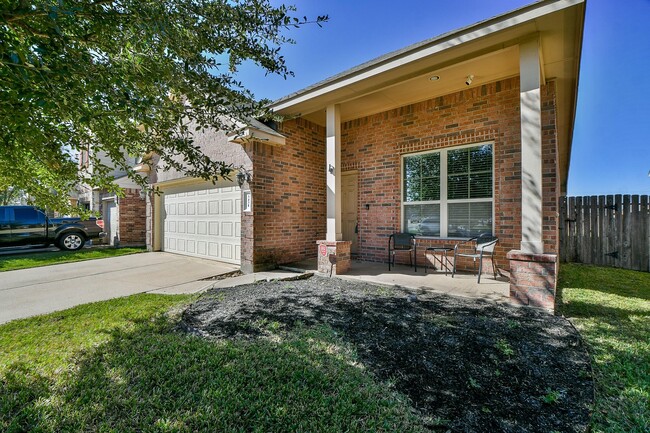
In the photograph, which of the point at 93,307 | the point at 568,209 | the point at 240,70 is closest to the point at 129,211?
the point at 93,307

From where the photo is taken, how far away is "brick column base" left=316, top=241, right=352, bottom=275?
18.6 ft

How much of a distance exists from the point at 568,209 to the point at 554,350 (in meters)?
7.07

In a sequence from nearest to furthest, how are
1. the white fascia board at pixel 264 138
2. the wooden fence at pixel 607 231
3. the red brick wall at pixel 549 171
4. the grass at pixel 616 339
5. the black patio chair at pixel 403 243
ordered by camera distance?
the grass at pixel 616 339 → the red brick wall at pixel 549 171 → the white fascia board at pixel 264 138 → the black patio chair at pixel 403 243 → the wooden fence at pixel 607 231

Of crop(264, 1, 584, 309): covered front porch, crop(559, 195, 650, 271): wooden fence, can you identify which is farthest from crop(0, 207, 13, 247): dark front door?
crop(559, 195, 650, 271): wooden fence

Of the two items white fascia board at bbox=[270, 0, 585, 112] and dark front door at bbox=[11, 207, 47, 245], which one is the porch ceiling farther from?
dark front door at bbox=[11, 207, 47, 245]

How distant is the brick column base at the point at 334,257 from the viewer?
566cm

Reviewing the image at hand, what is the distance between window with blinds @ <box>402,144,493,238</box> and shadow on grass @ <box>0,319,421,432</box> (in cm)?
430

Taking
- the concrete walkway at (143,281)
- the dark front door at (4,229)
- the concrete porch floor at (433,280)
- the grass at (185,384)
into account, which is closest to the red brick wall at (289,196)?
the concrete walkway at (143,281)

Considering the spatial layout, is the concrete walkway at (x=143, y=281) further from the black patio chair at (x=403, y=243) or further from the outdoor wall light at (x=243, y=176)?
the outdoor wall light at (x=243, y=176)

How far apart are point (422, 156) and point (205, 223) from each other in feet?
19.7

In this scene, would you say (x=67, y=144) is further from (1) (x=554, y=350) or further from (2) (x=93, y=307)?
(1) (x=554, y=350)

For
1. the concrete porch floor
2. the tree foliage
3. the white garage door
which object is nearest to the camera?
the tree foliage

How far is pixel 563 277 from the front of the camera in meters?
5.93

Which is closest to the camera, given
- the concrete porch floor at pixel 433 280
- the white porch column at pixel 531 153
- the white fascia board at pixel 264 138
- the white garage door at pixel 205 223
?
the white porch column at pixel 531 153
